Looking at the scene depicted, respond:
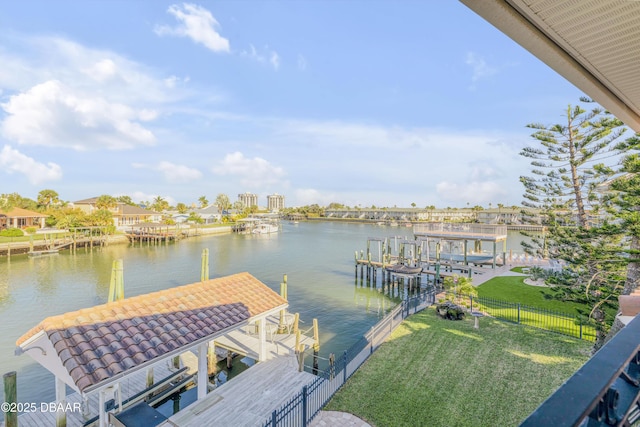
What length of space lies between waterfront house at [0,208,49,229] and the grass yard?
5878 centimetres

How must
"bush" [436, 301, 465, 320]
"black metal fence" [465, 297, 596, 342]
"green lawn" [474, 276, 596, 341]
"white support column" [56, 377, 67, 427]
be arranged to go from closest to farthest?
"white support column" [56, 377, 67, 427] < "black metal fence" [465, 297, 596, 342] < "green lawn" [474, 276, 596, 341] < "bush" [436, 301, 465, 320]

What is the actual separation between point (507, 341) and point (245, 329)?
9.27 m

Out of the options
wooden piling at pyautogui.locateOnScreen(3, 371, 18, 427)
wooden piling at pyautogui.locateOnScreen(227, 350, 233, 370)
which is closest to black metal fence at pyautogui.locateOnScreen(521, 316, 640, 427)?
wooden piling at pyautogui.locateOnScreen(3, 371, 18, 427)

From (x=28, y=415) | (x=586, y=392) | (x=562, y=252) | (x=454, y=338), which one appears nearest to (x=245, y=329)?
(x=28, y=415)

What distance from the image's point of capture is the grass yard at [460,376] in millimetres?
7215

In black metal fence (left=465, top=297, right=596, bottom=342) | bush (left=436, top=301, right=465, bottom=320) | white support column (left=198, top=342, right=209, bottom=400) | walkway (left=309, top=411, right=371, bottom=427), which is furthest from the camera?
bush (left=436, top=301, right=465, bottom=320)

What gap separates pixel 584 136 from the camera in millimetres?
14594

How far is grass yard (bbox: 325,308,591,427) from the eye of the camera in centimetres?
721

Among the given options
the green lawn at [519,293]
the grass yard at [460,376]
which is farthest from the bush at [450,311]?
the green lawn at [519,293]

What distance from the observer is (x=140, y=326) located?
696cm

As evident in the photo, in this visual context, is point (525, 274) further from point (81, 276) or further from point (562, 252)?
point (81, 276)

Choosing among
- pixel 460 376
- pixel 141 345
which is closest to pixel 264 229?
pixel 460 376

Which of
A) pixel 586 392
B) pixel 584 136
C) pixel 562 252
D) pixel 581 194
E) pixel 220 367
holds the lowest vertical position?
pixel 220 367

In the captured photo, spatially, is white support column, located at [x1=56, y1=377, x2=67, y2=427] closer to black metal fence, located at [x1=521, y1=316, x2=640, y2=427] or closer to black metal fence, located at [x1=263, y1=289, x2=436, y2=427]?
black metal fence, located at [x1=263, y1=289, x2=436, y2=427]
